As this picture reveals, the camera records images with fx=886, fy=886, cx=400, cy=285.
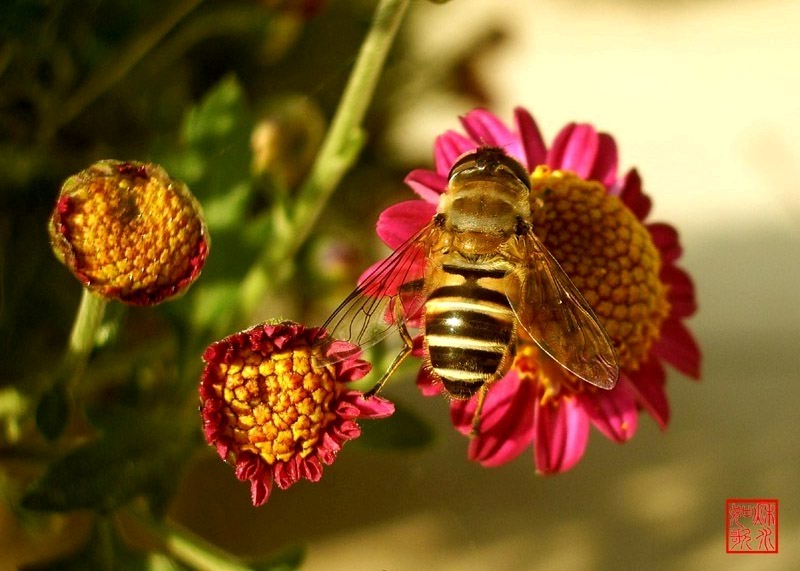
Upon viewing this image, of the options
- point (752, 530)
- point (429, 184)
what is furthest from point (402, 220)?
point (752, 530)

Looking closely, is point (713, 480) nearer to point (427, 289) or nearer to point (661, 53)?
point (427, 289)

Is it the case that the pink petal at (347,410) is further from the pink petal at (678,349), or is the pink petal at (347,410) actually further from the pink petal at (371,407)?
the pink petal at (678,349)

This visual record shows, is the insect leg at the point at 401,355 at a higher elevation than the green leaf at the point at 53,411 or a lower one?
higher

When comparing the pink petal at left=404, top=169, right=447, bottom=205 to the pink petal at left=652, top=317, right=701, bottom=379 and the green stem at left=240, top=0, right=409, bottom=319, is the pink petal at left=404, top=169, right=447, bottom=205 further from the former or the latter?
the pink petal at left=652, top=317, right=701, bottom=379

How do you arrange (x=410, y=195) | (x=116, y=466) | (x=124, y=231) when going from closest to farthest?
(x=124, y=231), (x=116, y=466), (x=410, y=195)

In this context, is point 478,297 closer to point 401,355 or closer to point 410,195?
point 401,355

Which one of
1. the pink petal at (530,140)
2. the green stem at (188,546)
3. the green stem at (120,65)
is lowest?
the green stem at (188,546)

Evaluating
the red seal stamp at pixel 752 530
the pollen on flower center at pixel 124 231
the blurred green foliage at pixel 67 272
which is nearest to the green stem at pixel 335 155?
the blurred green foliage at pixel 67 272
